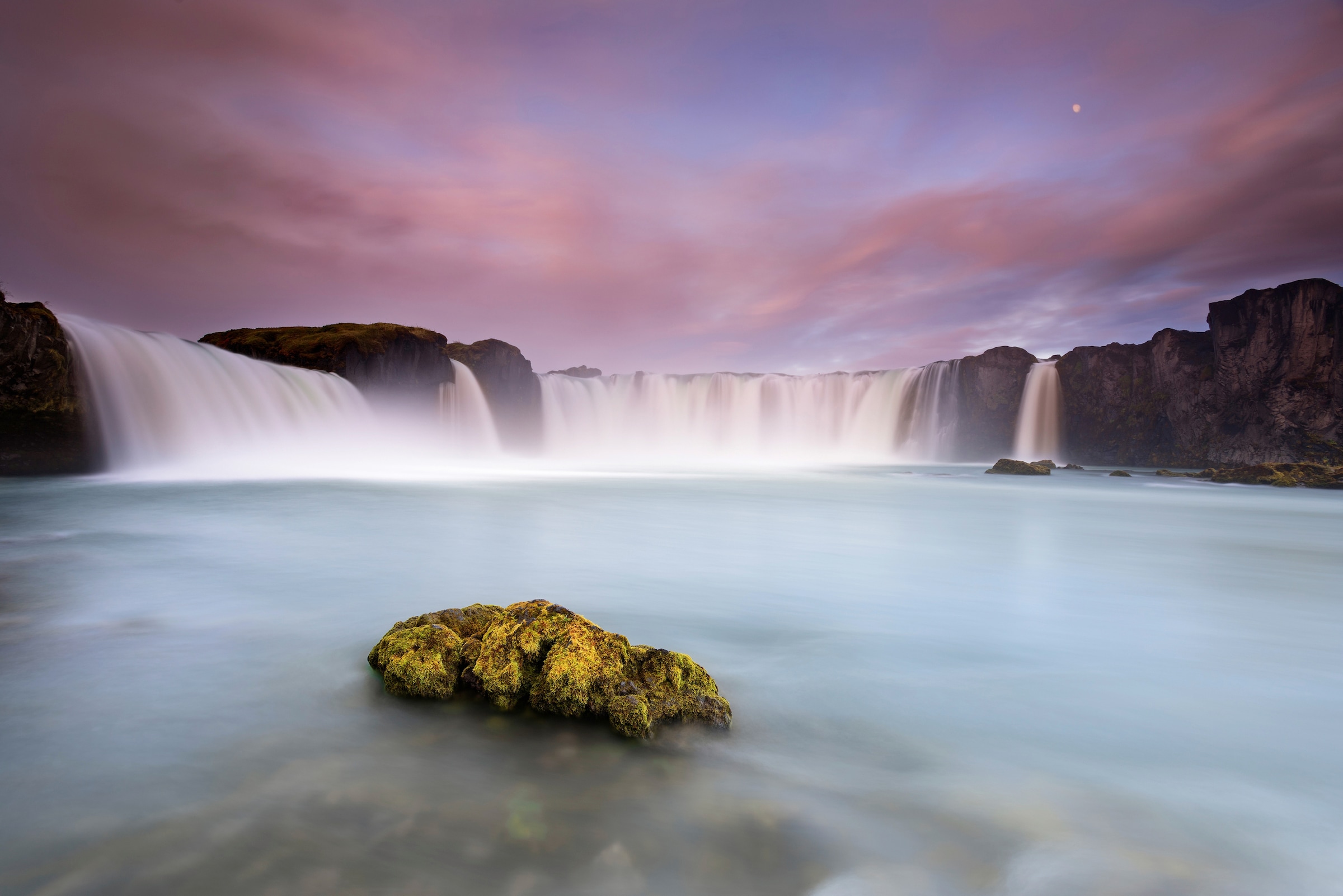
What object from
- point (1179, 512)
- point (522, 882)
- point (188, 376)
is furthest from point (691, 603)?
point (188, 376)

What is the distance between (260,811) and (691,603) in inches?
154

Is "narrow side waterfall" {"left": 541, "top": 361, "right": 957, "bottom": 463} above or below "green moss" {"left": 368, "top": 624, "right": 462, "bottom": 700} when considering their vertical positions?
above

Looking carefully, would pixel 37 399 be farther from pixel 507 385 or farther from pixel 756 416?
pixel 756 416

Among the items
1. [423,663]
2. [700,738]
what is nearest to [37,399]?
[423,663]

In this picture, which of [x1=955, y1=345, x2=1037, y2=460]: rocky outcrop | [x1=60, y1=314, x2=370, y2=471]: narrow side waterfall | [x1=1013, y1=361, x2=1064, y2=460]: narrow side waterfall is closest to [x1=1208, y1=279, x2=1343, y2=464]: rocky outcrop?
[x1=1013, y1=361, x2=1064, y2=460]: narrow side waterfall

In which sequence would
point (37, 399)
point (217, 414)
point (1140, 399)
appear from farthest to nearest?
point (1140, 399)
point (217, 414)
point (37, 399)

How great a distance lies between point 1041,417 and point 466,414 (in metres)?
42.4

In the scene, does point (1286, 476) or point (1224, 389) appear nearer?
point (1286, 476)

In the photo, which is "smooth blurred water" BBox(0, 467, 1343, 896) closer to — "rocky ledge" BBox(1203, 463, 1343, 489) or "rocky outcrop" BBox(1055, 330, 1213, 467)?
"rocky ledge" BBox(1203, 463, 1343, 489)

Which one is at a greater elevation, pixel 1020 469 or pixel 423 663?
pixel 1020 469

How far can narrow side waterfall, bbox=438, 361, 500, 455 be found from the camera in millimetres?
37531

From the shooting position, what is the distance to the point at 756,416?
2116 inches

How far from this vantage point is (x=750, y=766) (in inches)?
108

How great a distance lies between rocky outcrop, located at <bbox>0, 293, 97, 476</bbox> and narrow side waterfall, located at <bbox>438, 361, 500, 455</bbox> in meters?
19.8
